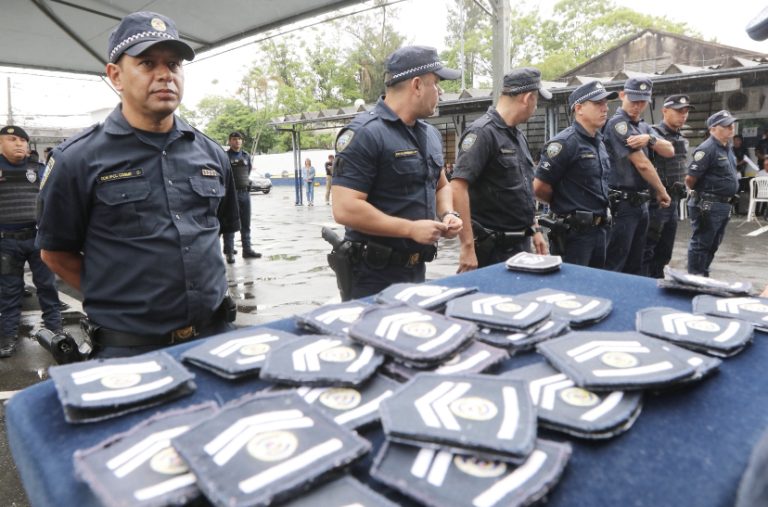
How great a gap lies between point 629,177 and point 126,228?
158 inches

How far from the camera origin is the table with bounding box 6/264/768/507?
2.23 ft

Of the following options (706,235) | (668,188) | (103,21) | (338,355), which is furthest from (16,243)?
(706,235)

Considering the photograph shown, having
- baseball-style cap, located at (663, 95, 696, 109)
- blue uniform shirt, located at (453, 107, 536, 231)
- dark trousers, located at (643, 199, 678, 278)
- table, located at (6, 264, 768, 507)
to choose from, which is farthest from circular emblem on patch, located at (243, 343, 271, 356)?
baseball-style cap, located at (663, 95, 696, 109)

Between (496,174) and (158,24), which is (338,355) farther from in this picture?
(496,174)

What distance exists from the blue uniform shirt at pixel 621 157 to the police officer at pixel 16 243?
16.2 ft

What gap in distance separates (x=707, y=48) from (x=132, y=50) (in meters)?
27.3

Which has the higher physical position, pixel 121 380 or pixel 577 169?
pixel 577 169

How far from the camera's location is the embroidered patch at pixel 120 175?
1647mm

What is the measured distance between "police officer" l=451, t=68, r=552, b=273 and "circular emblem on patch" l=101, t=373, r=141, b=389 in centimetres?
208

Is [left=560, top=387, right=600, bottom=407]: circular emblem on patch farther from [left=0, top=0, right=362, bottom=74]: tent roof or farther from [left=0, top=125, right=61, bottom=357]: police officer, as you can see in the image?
[left=0, top=125, right=61, bottom=357]: police officer

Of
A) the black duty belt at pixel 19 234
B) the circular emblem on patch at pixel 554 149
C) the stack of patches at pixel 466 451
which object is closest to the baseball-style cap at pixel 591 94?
the circular emblem on patch at pixel 554 149

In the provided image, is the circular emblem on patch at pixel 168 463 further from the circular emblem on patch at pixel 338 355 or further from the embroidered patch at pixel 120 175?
the embroidered patch at pixel 120 175

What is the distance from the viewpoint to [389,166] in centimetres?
231

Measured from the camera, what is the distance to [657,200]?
458 cm
